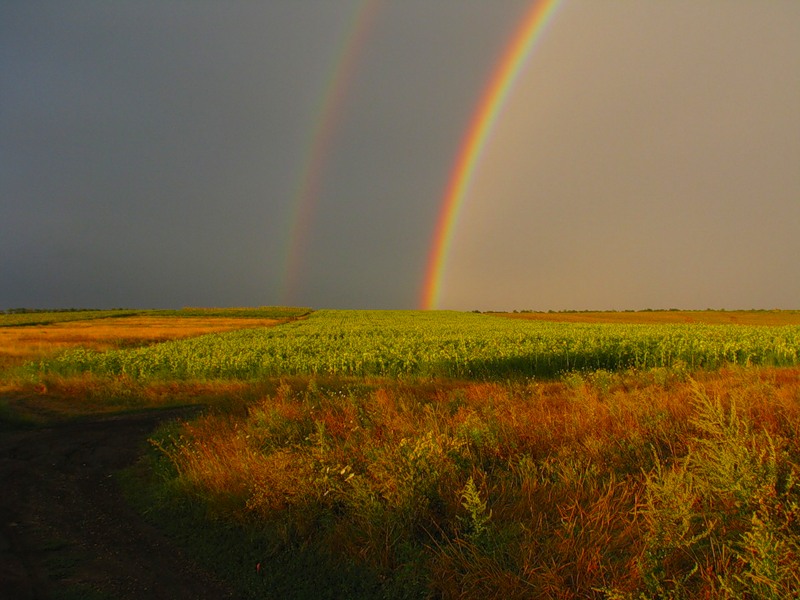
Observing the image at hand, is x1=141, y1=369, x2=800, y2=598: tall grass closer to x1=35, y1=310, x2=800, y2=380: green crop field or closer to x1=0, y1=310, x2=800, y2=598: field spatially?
x1=0, y1=310, x2=800, y2=598: field

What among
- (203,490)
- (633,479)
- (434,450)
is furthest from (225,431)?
(633,479)

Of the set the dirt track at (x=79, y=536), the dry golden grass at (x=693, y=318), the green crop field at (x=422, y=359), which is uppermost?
the dry golden grass at (x=693, y=318)

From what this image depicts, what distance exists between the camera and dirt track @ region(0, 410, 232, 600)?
4.72 meters

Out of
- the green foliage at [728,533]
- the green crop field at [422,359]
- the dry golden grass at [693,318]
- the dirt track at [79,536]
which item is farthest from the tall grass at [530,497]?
the dry golden grass at [693,318]

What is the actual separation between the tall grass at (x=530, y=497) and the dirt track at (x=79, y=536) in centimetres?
68

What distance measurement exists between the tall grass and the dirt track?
0.68 metres

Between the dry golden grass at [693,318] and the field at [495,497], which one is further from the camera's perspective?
the dry golden grass at [693,318]

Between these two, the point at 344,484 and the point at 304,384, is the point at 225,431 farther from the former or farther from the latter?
the point at 304,384

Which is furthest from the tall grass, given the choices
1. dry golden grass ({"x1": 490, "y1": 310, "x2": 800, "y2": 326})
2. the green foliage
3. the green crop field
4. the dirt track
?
dry golden grass ({"x1": 490, "y1": 310, "x2": 800, "y2": 326})

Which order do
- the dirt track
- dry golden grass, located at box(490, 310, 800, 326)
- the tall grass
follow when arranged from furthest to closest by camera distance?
dry golden grass, located at box(490, 310, 800, 326) → the dirt track → the tall grass

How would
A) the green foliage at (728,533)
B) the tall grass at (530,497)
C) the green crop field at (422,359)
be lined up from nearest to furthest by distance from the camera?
the green foliage at (728,533) < the tall grass at (530,497) < the green crop field at (422,359)

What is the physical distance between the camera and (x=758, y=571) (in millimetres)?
3105

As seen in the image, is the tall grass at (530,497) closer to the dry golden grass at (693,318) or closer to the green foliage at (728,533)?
the green foliage at (728,533)

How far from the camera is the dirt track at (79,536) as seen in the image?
4.72 meters
